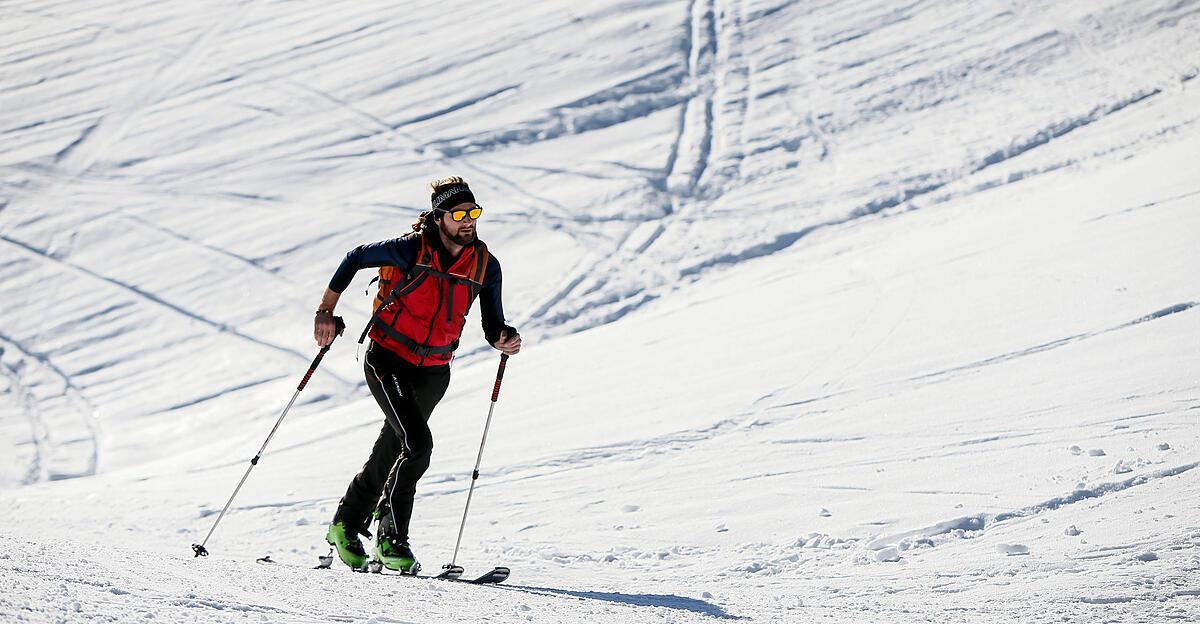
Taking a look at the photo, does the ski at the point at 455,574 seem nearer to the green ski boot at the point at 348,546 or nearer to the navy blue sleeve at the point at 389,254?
the green ski boot at the point at 348,546

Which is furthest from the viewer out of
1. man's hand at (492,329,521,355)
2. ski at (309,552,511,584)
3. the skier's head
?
man's hand at (492,329,521,355)

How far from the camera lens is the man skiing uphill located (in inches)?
172

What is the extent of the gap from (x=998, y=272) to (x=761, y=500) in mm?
4575

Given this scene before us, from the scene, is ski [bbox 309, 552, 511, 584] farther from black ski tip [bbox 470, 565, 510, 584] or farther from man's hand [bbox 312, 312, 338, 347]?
man's hand [bbox 312, 312, 338, 347]

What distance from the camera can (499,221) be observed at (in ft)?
48.1

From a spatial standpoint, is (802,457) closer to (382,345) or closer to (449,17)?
(382,345)

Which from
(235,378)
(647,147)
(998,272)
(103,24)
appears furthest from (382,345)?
(103,24)

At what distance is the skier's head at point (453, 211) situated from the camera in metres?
4.34

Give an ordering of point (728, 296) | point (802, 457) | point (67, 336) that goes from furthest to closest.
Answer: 1. point (67, 336)
2. point (728, 296)
3. point (802, 457)

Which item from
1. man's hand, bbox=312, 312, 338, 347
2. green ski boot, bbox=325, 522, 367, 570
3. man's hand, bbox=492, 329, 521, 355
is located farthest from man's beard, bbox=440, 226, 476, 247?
green ski boot, bbox=325, 522, 367, 570

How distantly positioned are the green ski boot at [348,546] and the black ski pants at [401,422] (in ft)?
0.87

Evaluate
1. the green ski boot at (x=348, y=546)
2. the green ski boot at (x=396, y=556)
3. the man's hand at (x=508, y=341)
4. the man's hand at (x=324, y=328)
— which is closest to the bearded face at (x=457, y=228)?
the man's hand at (x=508, y=341)

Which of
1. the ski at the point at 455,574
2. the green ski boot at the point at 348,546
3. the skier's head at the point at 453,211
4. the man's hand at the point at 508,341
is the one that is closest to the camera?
the skier's head at the point at 453,211

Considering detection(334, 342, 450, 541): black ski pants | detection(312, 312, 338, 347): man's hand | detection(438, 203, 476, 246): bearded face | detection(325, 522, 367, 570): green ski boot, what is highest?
detection(438, 203, 476, 246): bearded face
